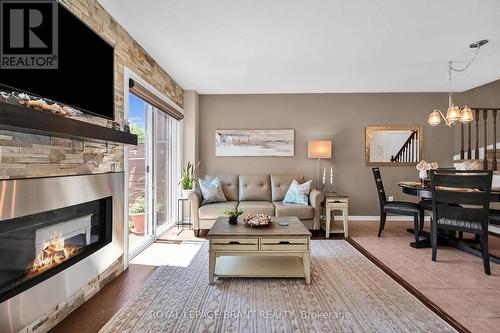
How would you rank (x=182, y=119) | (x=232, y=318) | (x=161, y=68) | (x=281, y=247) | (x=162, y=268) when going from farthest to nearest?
(x=182, y=119)
(x=161, y=68)
(x=162, y=268)
(x=281, y=247)
(x=232, y=318)

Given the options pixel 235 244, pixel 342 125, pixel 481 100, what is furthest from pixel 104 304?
pixel 481 100

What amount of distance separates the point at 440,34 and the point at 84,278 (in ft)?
13.7

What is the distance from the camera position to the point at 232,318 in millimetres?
1934

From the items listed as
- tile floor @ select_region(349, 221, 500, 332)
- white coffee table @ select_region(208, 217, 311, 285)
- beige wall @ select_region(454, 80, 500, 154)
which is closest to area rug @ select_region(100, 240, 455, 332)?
white coffee table @ select_region(208, 217, 311, 285)

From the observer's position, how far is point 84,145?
214 cm

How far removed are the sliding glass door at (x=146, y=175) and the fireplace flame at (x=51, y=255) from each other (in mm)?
1254

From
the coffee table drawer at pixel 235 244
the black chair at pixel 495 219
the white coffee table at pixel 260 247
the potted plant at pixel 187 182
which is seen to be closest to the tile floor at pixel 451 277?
the black chair at pixel 495 219

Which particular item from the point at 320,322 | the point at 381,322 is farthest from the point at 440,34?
the point at 320,322

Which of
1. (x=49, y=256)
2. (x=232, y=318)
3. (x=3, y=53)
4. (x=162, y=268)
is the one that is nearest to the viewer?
(x=3, y=53)

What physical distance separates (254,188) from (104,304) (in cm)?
291

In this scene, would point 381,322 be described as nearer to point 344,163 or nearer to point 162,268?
point 162,268

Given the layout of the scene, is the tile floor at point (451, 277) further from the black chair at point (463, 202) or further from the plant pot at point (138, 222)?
the plant pot at point (138, 222)

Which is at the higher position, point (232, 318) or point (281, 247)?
point (281, 247)

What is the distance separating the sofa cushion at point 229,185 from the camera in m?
4.64
